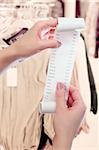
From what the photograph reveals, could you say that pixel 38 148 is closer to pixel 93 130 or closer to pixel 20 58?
pixel 93 130

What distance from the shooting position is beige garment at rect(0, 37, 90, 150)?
56.1 inches

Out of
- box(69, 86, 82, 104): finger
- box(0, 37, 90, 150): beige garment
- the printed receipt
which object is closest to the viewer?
the printed receipt

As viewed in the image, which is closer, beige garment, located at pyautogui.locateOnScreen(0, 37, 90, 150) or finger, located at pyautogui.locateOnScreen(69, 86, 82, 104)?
finger, located at pyautogui.locateOnScreen(69, 86, 82, 104)

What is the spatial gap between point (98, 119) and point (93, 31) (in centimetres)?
57

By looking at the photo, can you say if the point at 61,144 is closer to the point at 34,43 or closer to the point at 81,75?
the point at 34,43

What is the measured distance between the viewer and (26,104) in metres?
1.44

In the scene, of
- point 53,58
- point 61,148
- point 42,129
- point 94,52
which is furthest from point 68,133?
point 94,52

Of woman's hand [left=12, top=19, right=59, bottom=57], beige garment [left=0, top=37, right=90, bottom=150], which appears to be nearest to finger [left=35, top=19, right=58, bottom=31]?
woman's hand [left=12, top=19, right=59, bottom=57]

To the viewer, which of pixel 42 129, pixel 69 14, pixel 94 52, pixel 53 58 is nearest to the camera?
pixel 53 58

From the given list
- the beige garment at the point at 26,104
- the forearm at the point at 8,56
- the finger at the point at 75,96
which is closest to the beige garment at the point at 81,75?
the beige garment at the point at 26,104

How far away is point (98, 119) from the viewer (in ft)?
6.48

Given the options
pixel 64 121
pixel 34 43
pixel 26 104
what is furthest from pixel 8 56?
pixel 26 104

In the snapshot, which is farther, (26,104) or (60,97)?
(26,104)

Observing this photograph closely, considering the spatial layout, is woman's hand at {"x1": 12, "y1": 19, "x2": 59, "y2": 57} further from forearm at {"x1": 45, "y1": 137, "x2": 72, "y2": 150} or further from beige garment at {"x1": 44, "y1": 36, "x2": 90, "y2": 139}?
beige garment at {"x1": 44, "y1": 36, "x2": 90, "y2": 139}
